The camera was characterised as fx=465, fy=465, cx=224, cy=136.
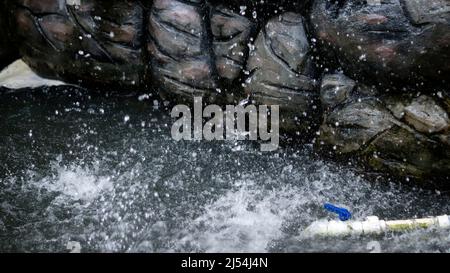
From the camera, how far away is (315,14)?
14.0 ft

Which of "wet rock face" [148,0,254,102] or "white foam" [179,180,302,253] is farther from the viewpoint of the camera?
"wet rock face" [148,0,254,102]

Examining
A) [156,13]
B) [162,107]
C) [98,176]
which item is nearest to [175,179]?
[98,176]

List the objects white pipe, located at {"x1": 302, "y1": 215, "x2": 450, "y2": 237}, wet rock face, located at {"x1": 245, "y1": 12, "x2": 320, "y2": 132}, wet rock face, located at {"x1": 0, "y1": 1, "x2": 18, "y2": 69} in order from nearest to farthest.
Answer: white pipe, located at {"x1": 302, "y1": 215, "x2": 450, "y2": 237} → wet rock face, located at {"x1": 245, "y1": 12, "x2": 320, "y2": 132} → wet rock face, located at {"x1": 0, "y1": 1, "x2": 18, "y2": 69}

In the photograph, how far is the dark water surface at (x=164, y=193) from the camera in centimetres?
372

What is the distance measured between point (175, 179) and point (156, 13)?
172cm

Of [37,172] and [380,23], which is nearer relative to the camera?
[380,23]

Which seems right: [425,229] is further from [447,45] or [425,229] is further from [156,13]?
[156,13]

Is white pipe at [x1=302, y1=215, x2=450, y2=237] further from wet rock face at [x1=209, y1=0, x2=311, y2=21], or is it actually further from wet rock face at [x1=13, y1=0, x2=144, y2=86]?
wet rock face at [x1=13, y1=0, x2=144, y2=86]

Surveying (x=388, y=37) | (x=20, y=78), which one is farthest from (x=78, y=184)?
(x=388, y=37)

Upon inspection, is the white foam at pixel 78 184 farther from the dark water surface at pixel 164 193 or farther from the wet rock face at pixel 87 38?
the wet rock face at pixel 87 38

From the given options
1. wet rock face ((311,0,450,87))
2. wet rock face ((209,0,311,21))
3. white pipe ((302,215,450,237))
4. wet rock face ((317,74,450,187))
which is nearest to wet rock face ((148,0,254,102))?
wet rock face ((209,0,311,21))

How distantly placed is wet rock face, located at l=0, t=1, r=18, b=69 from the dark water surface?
0.98 metres

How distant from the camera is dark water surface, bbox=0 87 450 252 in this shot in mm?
3725
